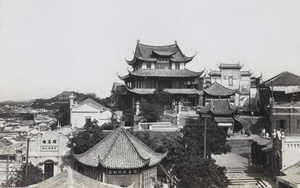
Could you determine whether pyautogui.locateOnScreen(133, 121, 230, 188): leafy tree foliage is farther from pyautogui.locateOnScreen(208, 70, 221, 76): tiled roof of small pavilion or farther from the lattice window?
pyautogui.locateOnScreen(208, 70, 221, 76): tiled roof of small pavilion

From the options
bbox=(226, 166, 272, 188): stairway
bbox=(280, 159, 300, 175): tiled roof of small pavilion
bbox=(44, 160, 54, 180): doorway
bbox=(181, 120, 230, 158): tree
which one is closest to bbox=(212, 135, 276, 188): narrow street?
bbox=(226, 166, 272, 188): stairway

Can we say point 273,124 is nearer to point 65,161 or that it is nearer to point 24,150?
point 65,161

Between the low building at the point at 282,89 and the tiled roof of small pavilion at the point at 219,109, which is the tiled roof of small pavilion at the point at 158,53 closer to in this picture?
the low building at the point at 282,89

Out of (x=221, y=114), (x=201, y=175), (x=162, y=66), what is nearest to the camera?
(x=201, y=175)

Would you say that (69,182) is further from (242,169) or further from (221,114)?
(221,114)

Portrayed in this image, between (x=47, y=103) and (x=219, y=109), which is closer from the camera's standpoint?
(x=219, y=109)

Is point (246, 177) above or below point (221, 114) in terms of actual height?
below

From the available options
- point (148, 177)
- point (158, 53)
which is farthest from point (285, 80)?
point (148, 177)

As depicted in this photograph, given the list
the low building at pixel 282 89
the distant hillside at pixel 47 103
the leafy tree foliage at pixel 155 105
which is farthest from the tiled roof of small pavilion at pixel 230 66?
the distant hillside at pixel 47 103
